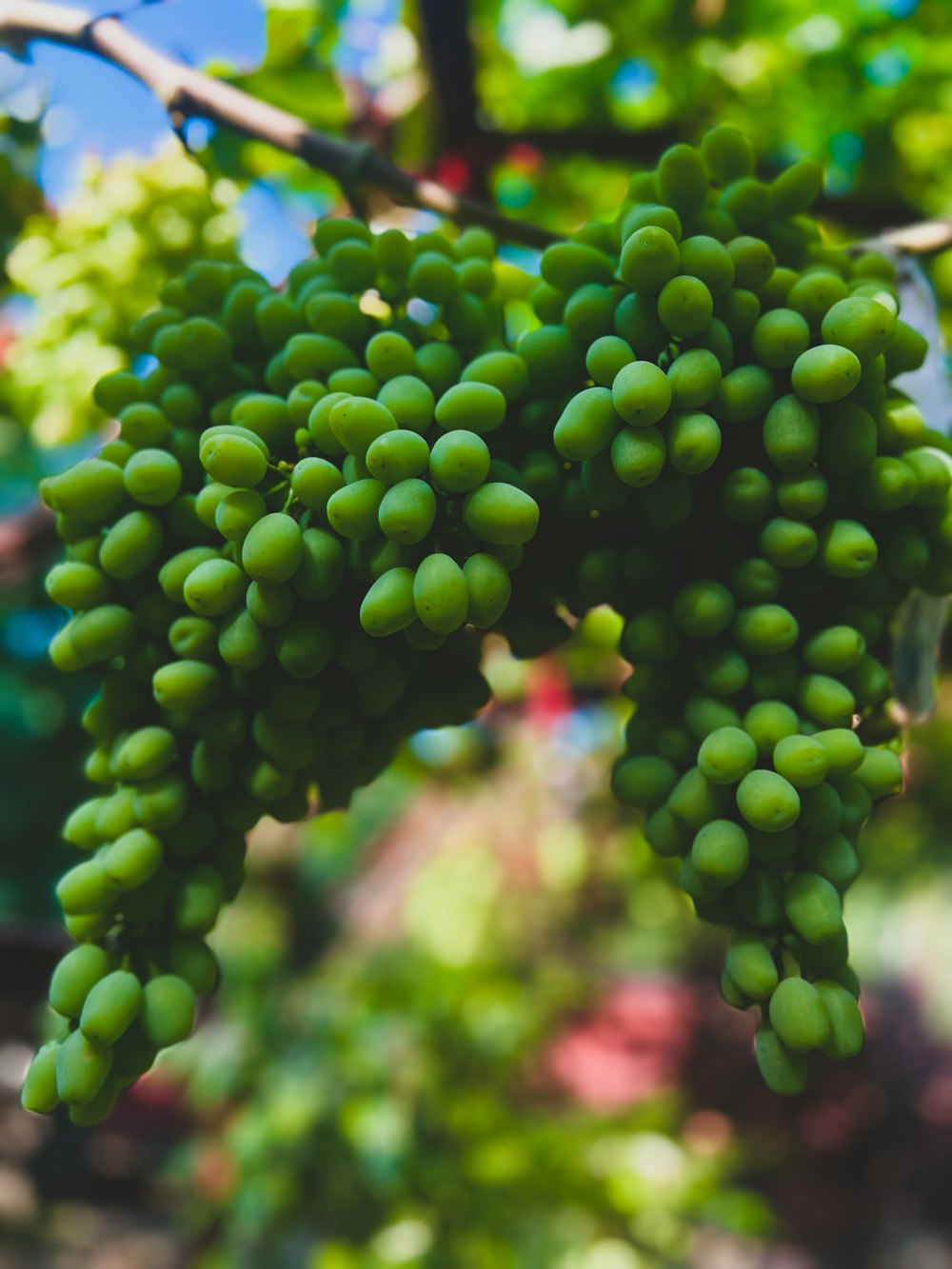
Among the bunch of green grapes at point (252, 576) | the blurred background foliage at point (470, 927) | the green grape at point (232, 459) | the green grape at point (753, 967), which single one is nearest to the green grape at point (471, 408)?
the bunch of green grapes at point (252, 576)

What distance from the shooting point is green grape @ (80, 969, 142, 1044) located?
49 centimetres

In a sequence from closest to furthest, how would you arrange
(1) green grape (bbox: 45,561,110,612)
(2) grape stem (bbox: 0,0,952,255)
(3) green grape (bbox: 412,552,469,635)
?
(3) green grape (bbox: 412,552,469,635)
(1) green grape (bbox: 45,561,110,612)
(2) grape stem (bbox: 0,0,952,255)

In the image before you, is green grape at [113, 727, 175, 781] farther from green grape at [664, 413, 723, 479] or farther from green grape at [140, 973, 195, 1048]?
green grape at [664, 413, 723, 479]

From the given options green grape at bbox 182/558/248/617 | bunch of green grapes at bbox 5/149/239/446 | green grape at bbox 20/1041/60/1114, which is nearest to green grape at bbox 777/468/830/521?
green grape at bbox 182/558/248/617

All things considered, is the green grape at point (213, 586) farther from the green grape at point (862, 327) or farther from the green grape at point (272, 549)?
the green grape at point (862, 327)

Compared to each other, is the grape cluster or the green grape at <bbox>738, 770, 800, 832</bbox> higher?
the grape cluster

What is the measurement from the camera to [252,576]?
48 cm

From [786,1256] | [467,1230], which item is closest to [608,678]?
[467,1230]

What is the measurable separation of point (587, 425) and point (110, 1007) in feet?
1.33

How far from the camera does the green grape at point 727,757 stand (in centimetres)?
49

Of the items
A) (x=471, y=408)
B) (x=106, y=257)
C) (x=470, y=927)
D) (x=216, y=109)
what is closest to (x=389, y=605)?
(x=471, y=408)

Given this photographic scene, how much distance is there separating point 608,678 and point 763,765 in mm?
1824

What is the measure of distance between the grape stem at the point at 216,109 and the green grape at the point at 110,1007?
636 millimetres

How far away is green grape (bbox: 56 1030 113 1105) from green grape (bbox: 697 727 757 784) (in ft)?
1.19
